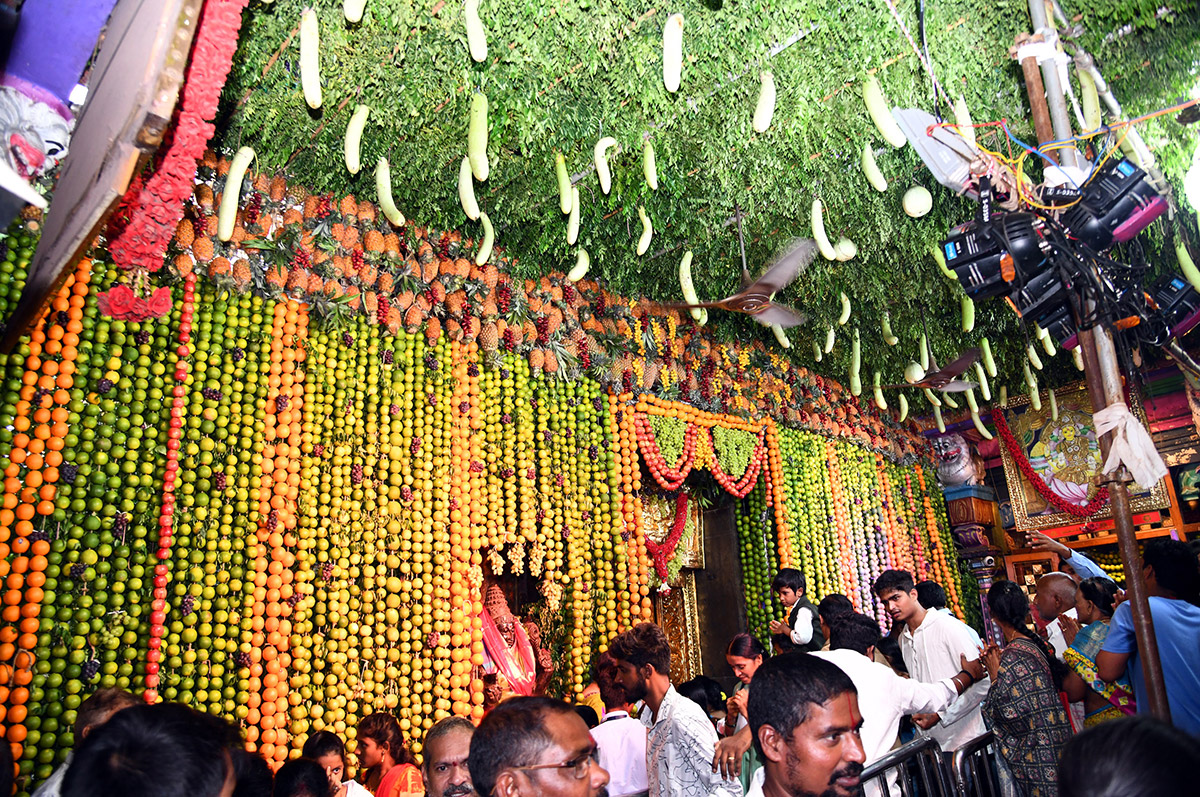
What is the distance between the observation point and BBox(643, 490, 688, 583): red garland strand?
6863mm

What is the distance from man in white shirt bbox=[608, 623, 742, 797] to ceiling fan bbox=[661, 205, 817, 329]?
7.84 ft

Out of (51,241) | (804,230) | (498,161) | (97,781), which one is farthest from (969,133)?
(97,781)

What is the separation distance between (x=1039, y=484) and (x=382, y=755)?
877 centimetres

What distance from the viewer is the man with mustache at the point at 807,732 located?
197 cm

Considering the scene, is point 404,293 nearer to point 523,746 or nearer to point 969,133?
point 969,133

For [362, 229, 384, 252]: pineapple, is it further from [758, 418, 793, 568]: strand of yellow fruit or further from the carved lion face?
[758, 418, 793, 568]: strand of yellow fruit

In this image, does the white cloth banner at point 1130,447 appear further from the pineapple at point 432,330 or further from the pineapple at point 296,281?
the pineapple at point 296,281

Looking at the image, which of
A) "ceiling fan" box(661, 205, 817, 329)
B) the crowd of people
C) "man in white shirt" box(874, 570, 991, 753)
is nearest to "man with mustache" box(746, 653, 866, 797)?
the crowd of people

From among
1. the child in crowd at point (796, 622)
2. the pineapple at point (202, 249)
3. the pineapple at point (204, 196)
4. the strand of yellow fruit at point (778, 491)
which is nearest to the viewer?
the pineapple at point (202, 249)

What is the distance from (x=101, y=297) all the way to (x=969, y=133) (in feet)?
14.8

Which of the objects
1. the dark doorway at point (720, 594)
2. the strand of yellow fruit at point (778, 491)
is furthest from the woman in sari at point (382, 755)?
the strand of yellow fruit at point (778, 491)

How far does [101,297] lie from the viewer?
12.9 feet

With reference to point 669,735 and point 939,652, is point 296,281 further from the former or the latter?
point 939,652

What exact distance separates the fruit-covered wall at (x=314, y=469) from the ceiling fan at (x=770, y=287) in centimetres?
141
